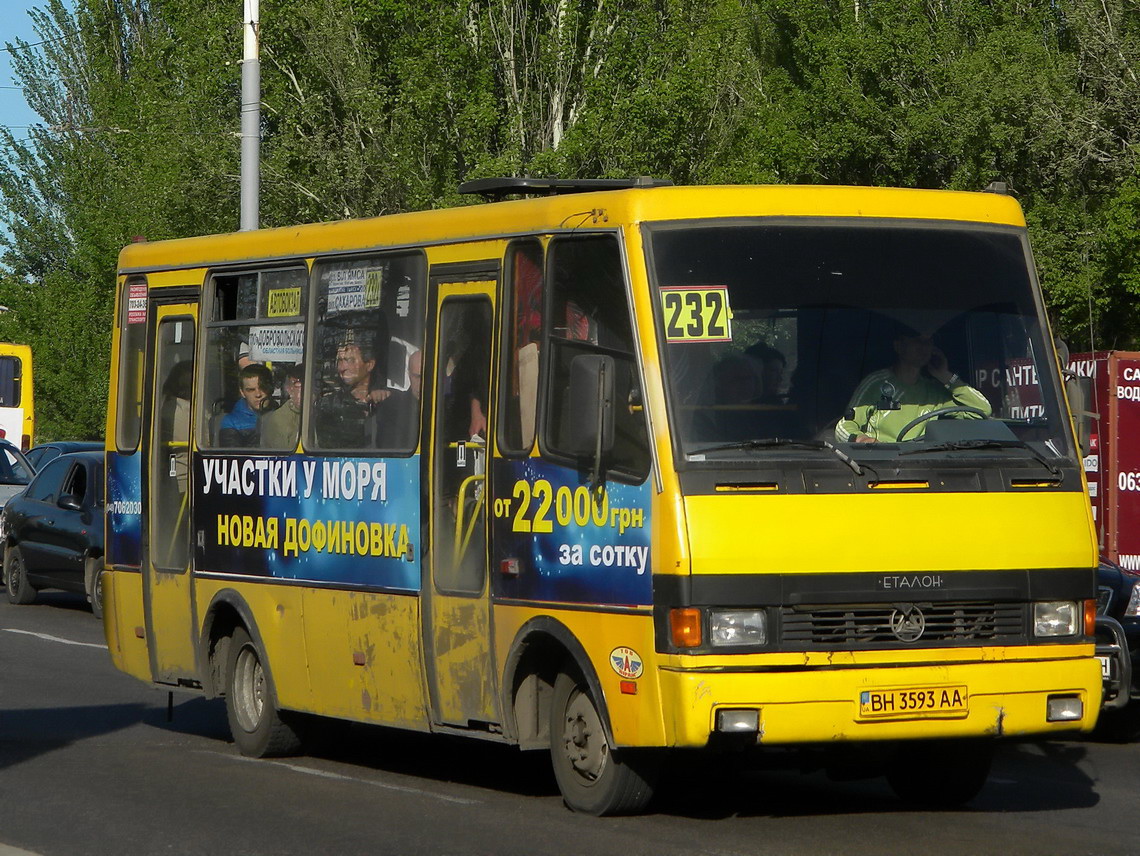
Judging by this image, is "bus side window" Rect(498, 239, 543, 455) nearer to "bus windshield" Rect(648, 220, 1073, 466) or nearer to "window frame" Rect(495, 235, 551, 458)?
"window frame" Rect(495, 235, 551, 458)

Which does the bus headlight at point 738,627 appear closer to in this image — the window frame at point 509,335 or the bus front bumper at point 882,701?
the bus front bumper at point 882,701

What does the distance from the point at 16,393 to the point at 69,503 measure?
27475 millimetres

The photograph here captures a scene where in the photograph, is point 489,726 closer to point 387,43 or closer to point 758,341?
→ point 758,341

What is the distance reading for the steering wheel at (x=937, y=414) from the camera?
28.0 ft

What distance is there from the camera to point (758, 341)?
8438mm

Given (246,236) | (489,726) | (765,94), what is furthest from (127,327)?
(765,94)

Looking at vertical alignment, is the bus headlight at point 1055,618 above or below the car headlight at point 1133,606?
above

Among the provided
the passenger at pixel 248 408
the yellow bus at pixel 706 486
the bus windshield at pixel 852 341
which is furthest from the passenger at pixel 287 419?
the bus windshield at pixel 852 341

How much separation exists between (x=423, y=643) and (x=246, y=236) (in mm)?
3189

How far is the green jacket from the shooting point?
848 centimetres

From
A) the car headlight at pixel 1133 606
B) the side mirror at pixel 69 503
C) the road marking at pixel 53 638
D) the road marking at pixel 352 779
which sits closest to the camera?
the road marking at pixel 352 779

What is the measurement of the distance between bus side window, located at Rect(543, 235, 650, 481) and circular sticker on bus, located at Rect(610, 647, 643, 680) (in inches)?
28.1

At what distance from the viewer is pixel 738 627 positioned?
Answer: 26.3 feet

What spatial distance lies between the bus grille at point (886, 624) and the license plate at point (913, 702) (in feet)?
0.63
